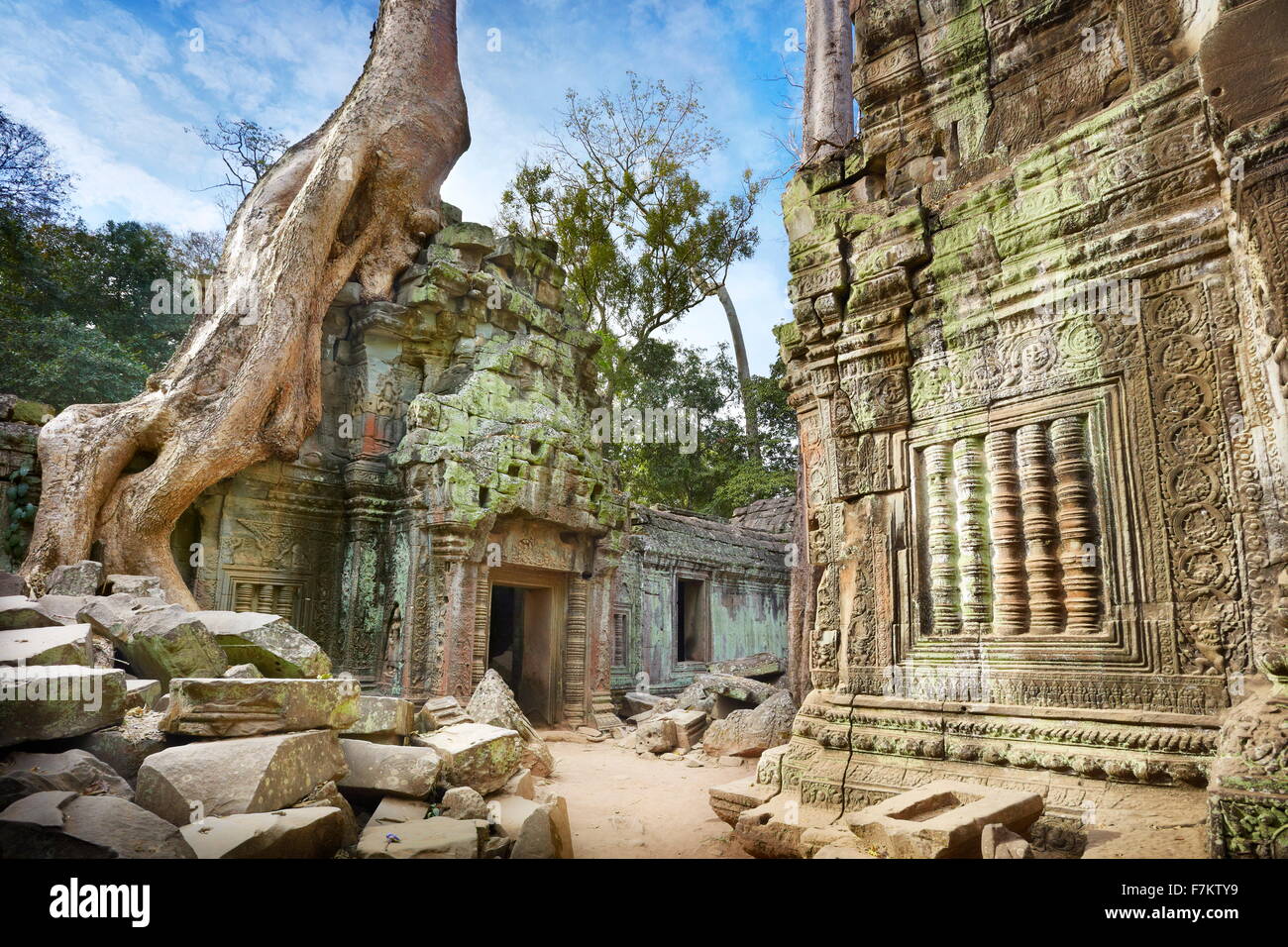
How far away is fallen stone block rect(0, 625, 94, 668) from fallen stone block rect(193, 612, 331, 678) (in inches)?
32.7

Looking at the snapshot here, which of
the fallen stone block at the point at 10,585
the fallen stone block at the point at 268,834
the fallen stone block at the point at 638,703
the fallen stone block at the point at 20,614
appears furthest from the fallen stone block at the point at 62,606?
the fallen stone block at the point at 638,703

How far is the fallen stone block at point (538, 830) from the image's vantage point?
3.99m

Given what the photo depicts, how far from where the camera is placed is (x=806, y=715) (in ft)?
15.1

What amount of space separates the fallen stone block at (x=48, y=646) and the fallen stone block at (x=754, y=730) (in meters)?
6.04

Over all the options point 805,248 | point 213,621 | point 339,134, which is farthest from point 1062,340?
point 339,134

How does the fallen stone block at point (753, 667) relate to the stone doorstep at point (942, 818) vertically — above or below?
below

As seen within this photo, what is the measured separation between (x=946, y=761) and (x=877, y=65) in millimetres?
4229

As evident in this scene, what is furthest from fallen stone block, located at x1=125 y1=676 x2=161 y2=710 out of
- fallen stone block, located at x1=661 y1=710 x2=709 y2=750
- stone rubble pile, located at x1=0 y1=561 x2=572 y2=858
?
fallen stone block, located at x1=661 y1=710 x2=709 y2=750

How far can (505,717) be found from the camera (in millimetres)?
8148

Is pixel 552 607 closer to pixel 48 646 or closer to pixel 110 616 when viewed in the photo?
pixel 110 616

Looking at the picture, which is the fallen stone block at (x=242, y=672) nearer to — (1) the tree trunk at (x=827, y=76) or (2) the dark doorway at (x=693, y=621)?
(1) the tree trunk at (x=827, y=76)

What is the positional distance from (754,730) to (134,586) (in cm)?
628

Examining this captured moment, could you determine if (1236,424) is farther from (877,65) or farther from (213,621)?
(213,621)

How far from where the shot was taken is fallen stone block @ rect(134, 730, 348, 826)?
352 centimetres
